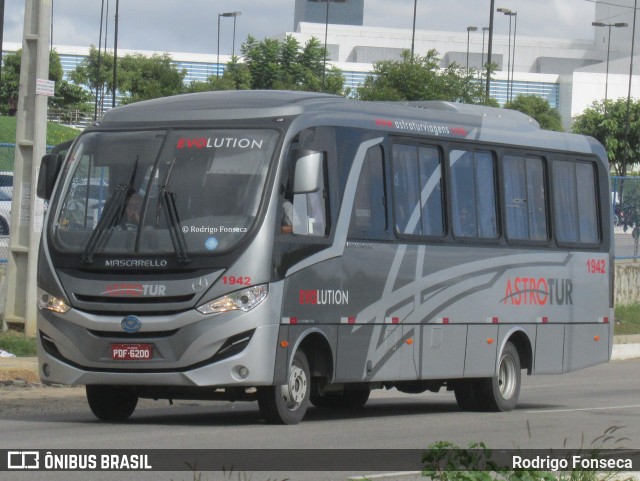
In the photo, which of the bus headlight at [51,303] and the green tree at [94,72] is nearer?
the bus headlight at [51,303]

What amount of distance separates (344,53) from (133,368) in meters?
159

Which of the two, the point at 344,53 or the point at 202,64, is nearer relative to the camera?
the point at 202,64

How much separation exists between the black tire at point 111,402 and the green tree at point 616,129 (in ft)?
256

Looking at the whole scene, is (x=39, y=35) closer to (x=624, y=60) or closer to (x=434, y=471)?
(x=434, y=471)

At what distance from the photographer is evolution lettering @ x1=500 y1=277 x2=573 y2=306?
1622 cm

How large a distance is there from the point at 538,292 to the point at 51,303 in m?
6.12

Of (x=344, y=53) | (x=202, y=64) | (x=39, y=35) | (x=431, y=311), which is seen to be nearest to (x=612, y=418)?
(x=431, y=311)

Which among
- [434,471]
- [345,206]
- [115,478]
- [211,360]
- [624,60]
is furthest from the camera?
[624,60]

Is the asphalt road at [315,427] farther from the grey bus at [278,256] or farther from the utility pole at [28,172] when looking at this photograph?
the utility pole at [28,172]

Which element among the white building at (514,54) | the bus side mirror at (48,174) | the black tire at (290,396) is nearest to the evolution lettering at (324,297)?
the black tire at (290,396)

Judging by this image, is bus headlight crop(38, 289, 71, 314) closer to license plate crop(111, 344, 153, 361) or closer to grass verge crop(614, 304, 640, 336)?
license plate crop(111, 344, 153, 361)

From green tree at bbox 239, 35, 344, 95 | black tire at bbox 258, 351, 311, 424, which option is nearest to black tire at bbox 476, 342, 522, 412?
black tire at bbox 258, 351, 311, 424

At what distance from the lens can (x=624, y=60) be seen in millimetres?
141250

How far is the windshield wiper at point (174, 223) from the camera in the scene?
1253 cm
